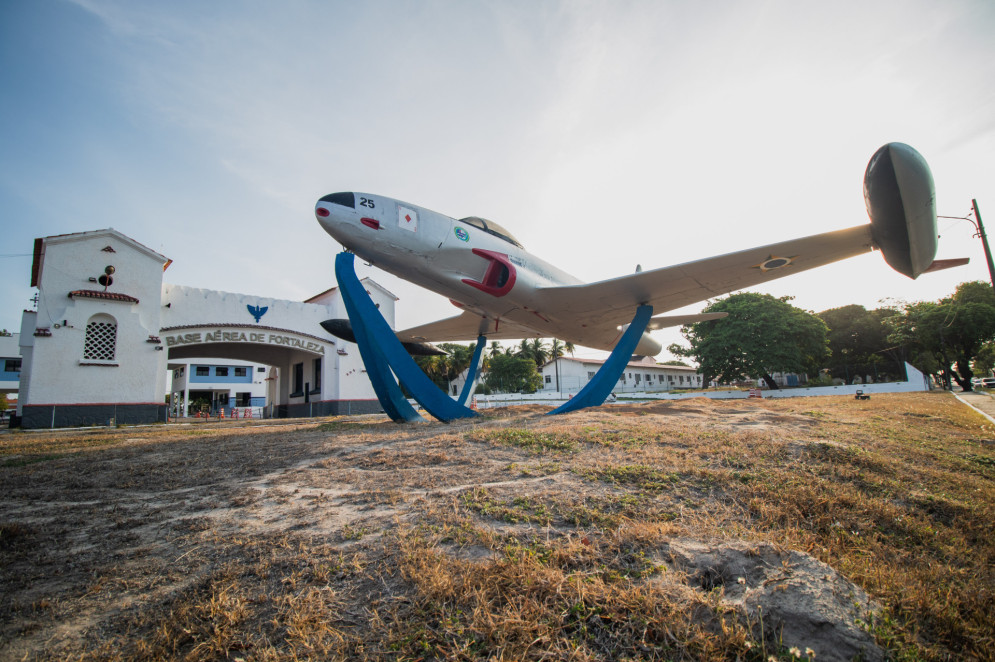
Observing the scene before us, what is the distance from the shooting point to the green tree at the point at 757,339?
104 ft

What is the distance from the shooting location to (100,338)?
16.2 m

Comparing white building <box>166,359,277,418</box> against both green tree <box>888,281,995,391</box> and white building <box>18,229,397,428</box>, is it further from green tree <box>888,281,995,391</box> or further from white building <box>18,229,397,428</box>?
green tree <box>888,281,995,391</box>

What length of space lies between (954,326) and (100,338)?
2329 inches

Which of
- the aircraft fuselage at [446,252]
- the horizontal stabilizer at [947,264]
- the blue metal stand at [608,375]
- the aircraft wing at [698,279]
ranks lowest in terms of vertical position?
the blue metal stand at [608,375]

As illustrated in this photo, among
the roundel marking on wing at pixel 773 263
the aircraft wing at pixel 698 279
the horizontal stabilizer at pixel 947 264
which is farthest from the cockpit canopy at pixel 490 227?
the horizontal stabilizer at pixel 947 264

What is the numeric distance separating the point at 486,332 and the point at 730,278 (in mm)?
7576

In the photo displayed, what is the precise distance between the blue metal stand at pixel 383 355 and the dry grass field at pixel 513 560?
4.24m

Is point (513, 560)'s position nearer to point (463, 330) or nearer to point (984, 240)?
point (463, 330)

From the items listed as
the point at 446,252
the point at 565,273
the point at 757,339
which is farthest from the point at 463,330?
the point at 757,339

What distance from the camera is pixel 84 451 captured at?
6.72 metres

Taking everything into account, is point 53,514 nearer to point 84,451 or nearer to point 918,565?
point 84,451

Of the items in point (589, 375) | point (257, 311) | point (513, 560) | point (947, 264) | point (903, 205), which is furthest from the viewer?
point (589, 375)

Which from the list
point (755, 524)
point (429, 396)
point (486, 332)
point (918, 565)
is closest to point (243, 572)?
point (755, 524)

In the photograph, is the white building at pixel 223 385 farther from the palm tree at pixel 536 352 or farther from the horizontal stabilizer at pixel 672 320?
the horizontal stabilizer at pixel 672 320
